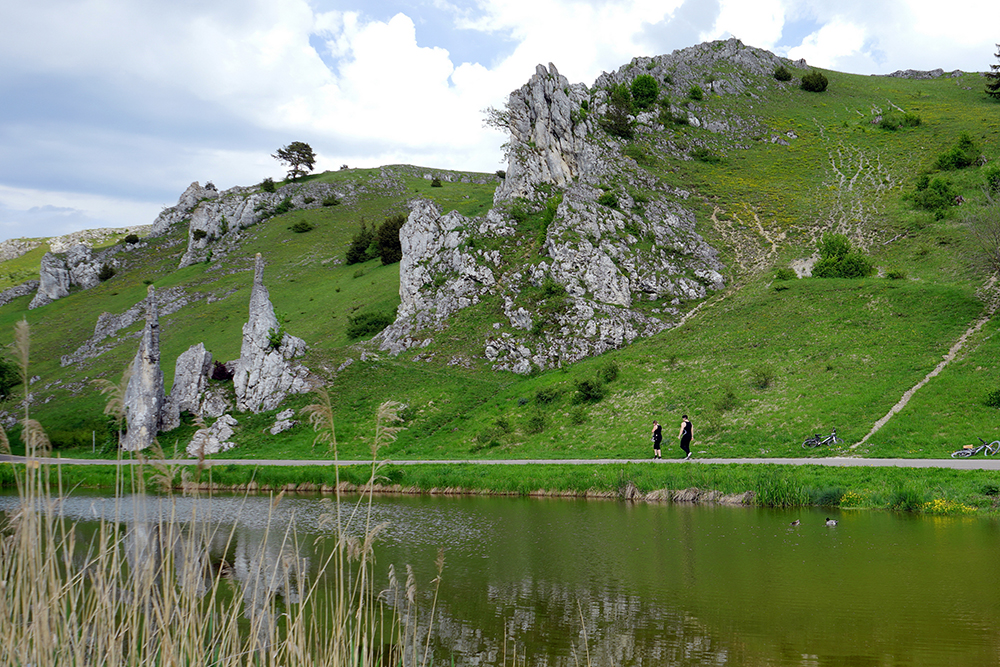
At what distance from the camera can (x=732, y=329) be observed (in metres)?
51.1

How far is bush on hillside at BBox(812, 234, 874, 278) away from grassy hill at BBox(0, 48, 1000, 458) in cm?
190

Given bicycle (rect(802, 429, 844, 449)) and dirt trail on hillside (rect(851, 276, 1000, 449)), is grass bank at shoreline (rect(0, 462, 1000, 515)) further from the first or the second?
dirt trail on hillside (rect(851, 276, 1000, 449))

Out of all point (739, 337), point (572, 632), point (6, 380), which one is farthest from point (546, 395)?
point (6, 380)

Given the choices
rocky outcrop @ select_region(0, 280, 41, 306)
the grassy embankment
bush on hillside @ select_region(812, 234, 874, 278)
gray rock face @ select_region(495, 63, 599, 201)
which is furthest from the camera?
rocky outcrop @ select_region(0, 280, 41, 306)

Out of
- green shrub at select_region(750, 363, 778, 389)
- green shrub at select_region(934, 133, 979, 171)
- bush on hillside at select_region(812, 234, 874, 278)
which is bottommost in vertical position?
green shrub at select_region(750, 363, 778, 389)

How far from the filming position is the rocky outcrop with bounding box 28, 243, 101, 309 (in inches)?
3962

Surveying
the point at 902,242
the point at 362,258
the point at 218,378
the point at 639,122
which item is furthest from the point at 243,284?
the point at 902,242

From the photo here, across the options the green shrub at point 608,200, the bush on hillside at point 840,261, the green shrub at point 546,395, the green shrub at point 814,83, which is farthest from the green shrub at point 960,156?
the green shrub at point 546,395

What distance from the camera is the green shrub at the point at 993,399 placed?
30.9m

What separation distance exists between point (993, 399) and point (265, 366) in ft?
163

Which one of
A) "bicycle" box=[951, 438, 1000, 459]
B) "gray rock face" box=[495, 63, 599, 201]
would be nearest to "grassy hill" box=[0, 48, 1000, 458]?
"bicycle" box=[951, 438, 1000, 459]

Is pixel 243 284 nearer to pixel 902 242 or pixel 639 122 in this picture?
pixel 639 122

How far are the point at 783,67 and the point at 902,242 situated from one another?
65084 millimetres

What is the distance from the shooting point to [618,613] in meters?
13.2
